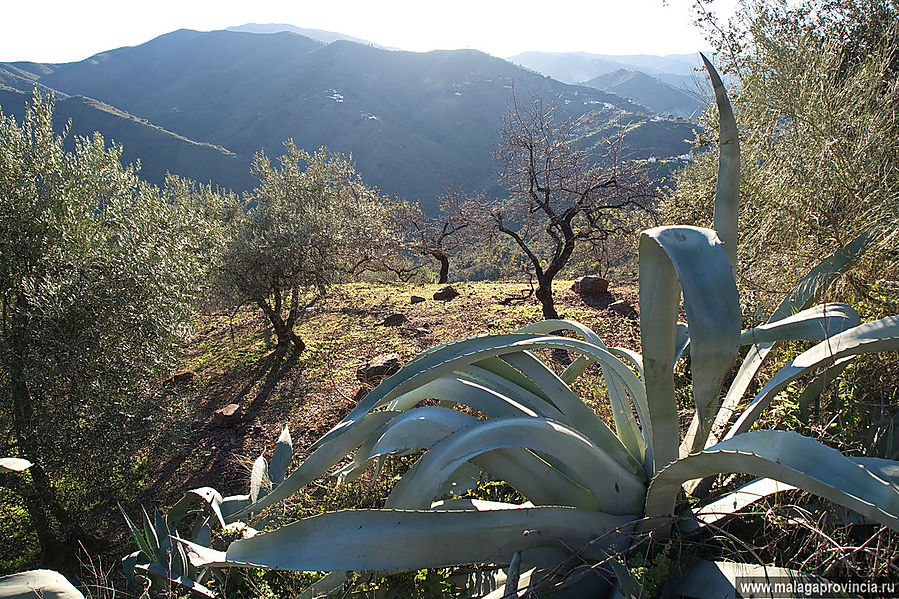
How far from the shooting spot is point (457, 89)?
94188 millimetres

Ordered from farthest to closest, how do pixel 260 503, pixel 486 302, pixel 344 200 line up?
pixel 344 200, pixel 486 302, pixel 260 503

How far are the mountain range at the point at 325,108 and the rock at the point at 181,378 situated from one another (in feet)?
166

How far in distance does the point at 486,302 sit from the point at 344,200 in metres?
4.81

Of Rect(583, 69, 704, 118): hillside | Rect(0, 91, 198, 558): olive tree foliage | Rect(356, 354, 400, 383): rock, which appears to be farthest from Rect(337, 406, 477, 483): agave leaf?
Rect(583, 69, 704, 118): hillside

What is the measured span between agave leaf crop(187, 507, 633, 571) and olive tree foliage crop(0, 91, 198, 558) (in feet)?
13.0

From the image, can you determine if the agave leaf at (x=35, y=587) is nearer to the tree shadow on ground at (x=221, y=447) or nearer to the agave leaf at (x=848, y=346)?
the agave leaf at (x=848, y=346)

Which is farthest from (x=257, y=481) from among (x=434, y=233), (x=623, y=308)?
(x=434, y=233)

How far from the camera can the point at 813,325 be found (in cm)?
176

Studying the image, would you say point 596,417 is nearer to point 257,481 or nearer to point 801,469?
point 801,469

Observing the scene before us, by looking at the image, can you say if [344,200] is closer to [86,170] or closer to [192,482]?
[86,170]

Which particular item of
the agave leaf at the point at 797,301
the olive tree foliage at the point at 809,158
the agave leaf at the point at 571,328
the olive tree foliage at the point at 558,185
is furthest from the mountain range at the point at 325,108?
the agave leaf at the point at 571,328

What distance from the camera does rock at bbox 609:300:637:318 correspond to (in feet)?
24.1

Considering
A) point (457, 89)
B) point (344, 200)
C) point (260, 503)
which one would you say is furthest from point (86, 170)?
point (457, 89)

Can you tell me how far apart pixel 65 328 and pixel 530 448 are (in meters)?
4.62
